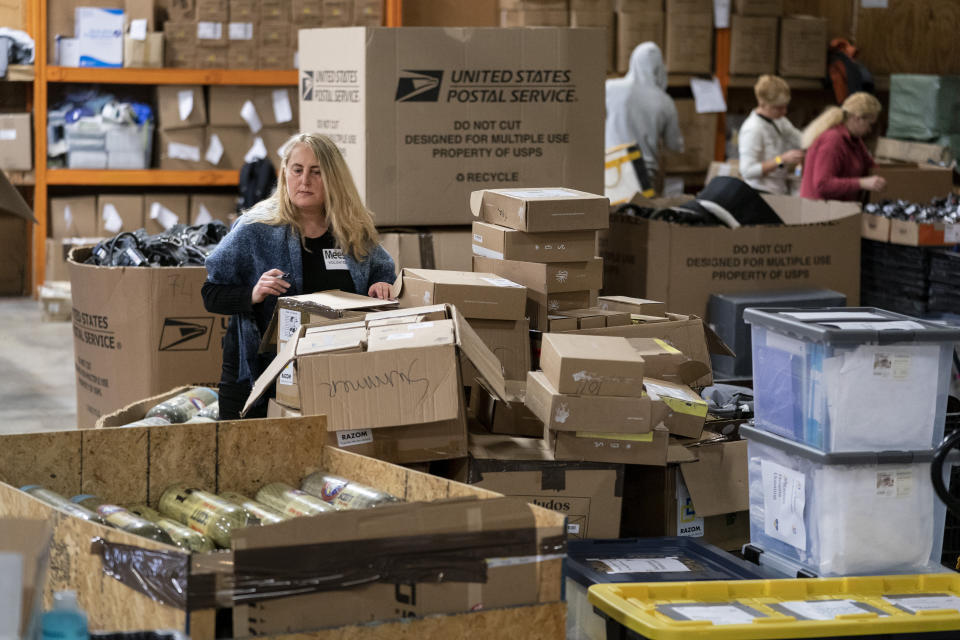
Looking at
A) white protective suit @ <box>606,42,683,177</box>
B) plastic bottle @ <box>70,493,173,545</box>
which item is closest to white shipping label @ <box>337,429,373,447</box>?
plastic bottle @ <box>70,493,173,545</box>

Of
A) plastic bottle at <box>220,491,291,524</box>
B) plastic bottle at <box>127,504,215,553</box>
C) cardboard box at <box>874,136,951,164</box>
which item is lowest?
plastic bottle at <box>127,504,215,553</box>

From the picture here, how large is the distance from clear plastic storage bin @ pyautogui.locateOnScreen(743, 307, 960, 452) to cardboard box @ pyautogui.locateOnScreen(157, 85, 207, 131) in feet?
21.8

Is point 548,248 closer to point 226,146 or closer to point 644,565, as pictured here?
point 644,565

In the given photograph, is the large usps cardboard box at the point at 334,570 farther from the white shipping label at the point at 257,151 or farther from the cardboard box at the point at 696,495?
the white shipping label at the point at 257,151

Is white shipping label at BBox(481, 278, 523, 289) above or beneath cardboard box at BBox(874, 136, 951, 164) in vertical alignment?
beneath

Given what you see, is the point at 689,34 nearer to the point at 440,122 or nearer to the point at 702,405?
the point at 440,122

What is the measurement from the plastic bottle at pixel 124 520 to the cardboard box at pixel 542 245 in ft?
5.25

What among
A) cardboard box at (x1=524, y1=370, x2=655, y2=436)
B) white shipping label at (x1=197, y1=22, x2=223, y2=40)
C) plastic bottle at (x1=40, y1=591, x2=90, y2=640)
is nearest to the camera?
plastic bottle at (x1=40, y1=591, x2=90, y2=640)

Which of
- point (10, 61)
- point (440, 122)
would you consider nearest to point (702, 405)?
point (440, 122)

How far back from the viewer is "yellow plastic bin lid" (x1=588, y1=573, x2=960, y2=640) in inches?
90.1

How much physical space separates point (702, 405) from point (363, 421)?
935mm

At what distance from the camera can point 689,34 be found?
8.89 m

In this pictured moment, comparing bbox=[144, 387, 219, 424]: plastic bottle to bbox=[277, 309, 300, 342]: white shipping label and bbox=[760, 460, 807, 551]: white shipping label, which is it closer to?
bbox=[277, 309, 300, 342]: white shipping label

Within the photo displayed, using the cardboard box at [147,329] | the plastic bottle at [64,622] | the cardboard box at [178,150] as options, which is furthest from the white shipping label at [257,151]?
the plastic bottle at [64,622]
